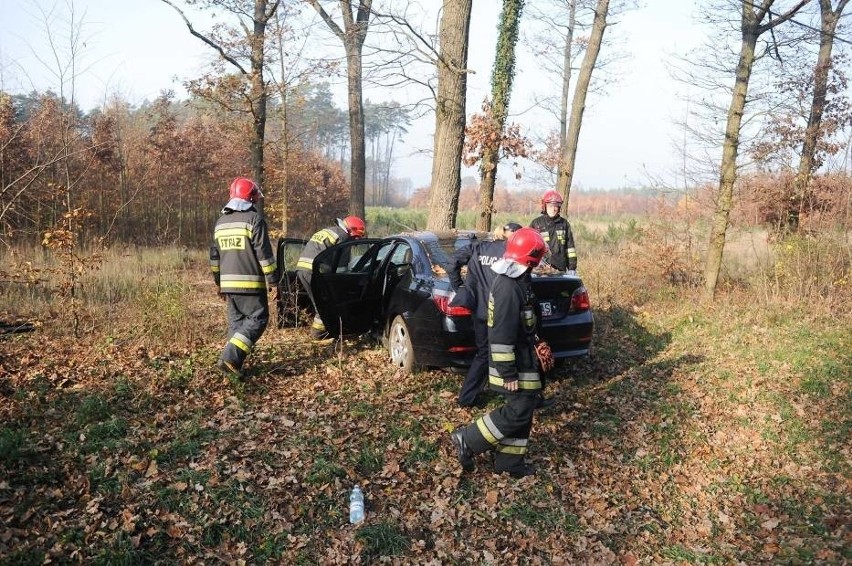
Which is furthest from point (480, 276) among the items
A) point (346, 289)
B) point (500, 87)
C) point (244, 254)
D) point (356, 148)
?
point (356, 148)

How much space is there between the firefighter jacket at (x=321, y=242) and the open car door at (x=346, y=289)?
46cm

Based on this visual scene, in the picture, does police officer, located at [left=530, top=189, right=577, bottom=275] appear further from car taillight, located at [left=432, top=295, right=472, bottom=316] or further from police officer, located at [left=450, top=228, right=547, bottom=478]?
police officer, located at [left=450, top=228, right=547, bottom=478]

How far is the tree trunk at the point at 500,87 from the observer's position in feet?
35.9

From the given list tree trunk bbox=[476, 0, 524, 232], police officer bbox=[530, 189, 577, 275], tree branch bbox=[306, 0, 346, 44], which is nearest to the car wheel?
police officer bbox=[530, 189, 577, 275]

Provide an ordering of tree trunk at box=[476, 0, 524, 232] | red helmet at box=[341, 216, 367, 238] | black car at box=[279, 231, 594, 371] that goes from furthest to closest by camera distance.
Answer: tree trunk at box=[476, 0, 524, 232]
red helmet at box=[341, 216, 367, 238]
black car at box=[279, 231, 594, 371]

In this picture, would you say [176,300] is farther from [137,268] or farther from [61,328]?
[137,268]

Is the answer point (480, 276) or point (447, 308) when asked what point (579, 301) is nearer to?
point (480, 276)

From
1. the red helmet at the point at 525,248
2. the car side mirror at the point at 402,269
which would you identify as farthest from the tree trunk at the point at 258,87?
the red helmet at the point at 525,248

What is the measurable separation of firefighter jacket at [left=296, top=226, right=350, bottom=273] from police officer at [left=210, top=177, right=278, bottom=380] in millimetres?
1480

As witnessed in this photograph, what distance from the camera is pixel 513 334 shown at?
13.9ft

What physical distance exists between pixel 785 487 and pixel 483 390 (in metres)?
2.69

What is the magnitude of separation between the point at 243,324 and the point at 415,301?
1.75 metres

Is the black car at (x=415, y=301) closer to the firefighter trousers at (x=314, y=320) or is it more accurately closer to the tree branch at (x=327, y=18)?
the firefighter trousers at (x=314, y=320)

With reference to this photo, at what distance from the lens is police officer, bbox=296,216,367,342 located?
6.97 m
